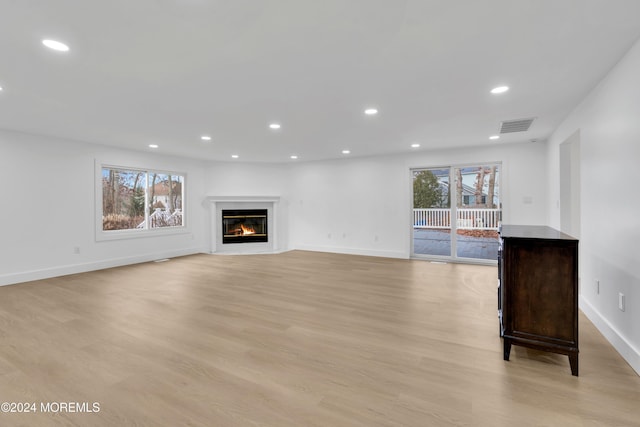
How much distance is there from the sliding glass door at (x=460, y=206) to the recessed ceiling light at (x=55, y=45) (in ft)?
19.1

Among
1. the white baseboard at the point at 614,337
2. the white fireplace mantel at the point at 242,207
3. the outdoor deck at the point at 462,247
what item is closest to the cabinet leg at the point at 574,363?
the white baseboard at the point at 614,337

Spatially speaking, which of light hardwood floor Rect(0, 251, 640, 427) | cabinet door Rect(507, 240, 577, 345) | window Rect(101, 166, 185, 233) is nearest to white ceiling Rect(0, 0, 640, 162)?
cabinet door Rect(507, 240, 577, 345)

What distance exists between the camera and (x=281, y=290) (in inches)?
163

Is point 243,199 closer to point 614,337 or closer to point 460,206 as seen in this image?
point 460,206

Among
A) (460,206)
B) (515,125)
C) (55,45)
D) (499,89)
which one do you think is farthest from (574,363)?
(460,206)

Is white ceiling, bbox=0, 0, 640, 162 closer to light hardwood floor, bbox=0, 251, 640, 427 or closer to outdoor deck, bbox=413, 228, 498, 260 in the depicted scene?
light hardwood floor, bbox=0, 251, 640, 427

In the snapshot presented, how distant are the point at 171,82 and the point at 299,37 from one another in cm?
142

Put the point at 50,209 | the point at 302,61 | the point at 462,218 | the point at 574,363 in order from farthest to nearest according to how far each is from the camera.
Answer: the point at 462,218, the point at 50,209, the point at 302,61, the point at 574,363

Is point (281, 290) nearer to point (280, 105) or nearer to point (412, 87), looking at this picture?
point (280, 105)

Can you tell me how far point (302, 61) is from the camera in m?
2.29

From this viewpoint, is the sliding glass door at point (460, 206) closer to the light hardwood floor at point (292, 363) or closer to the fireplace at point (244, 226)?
the light hardwood floor at point (292, 363)

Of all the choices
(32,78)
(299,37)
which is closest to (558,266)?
(299,37)

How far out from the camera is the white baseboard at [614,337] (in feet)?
6.85

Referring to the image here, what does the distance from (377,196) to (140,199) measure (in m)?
5.19
